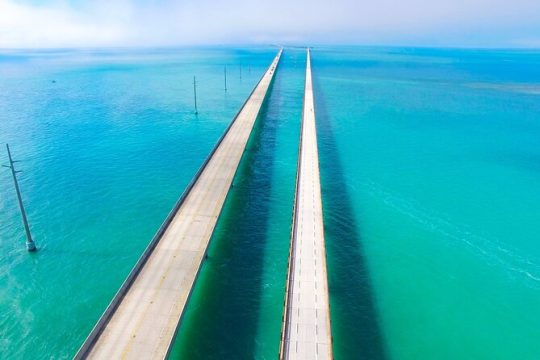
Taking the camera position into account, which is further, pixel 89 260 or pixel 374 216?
pixel 374 216

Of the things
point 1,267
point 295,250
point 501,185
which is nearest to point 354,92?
point 501,185

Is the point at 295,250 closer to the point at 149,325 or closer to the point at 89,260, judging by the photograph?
the point at 149,325

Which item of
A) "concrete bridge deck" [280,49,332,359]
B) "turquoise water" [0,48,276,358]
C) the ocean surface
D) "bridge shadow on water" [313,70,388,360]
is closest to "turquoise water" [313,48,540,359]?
"bridge shadow on water" [313,70,388,360]

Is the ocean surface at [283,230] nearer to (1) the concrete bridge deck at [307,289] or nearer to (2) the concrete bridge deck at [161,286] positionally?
(1) the concrete bridge deck at [307,289]

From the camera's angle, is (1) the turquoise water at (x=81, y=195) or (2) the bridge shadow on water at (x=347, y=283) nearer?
(2) the bridge shadow on water at (x=347, y=283)

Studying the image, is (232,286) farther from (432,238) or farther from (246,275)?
(432,238)

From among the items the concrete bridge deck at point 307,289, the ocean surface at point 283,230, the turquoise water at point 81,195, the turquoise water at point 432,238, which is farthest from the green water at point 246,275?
the turquoise water at point 81,195

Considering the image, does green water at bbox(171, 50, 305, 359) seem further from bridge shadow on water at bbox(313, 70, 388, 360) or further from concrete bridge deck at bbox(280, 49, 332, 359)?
bridge shadow on water at bbox(313, 70, 388, 360)
